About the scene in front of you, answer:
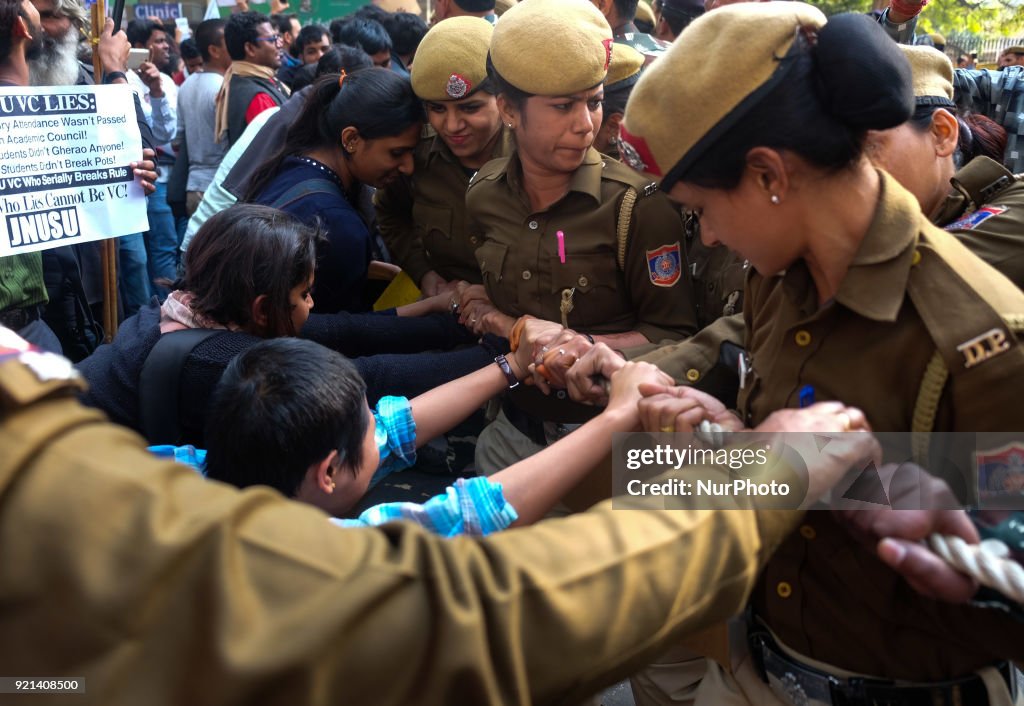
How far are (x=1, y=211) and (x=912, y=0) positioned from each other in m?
4.01

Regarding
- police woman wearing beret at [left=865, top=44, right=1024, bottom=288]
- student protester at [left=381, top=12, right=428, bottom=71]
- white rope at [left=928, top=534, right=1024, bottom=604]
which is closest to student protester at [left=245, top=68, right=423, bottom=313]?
police woman wearing beret at [left=865, top=44, right=1024, bottom=288]

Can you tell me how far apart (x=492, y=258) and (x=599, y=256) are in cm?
47

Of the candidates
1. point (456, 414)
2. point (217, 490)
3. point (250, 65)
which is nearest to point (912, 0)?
point (456, 414)

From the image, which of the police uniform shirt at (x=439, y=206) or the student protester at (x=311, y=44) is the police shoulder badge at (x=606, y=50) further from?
the student protester at (x=311, y=44)

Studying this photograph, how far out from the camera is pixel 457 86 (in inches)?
143

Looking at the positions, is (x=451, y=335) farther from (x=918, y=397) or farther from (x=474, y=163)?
(x=918, y=397)

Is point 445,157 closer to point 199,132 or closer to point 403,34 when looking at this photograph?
point 403,34

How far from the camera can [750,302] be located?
2.12 m

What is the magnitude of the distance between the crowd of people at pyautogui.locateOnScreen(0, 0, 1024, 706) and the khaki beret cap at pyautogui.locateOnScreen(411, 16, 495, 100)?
0.7 inches

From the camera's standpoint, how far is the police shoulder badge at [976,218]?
215 centimetres

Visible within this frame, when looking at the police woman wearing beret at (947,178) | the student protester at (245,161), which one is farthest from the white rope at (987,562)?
the student protester at (245,161)

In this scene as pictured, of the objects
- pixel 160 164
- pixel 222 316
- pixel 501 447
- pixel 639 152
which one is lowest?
pixel 160 164

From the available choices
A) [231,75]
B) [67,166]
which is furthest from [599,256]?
[231,75]

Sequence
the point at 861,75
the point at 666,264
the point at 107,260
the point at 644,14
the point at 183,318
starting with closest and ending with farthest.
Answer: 1. the point at 861,75
2. the point at 183,318
3. the point at 666,264
4. the point at 107,260
5. the point at 644,14
